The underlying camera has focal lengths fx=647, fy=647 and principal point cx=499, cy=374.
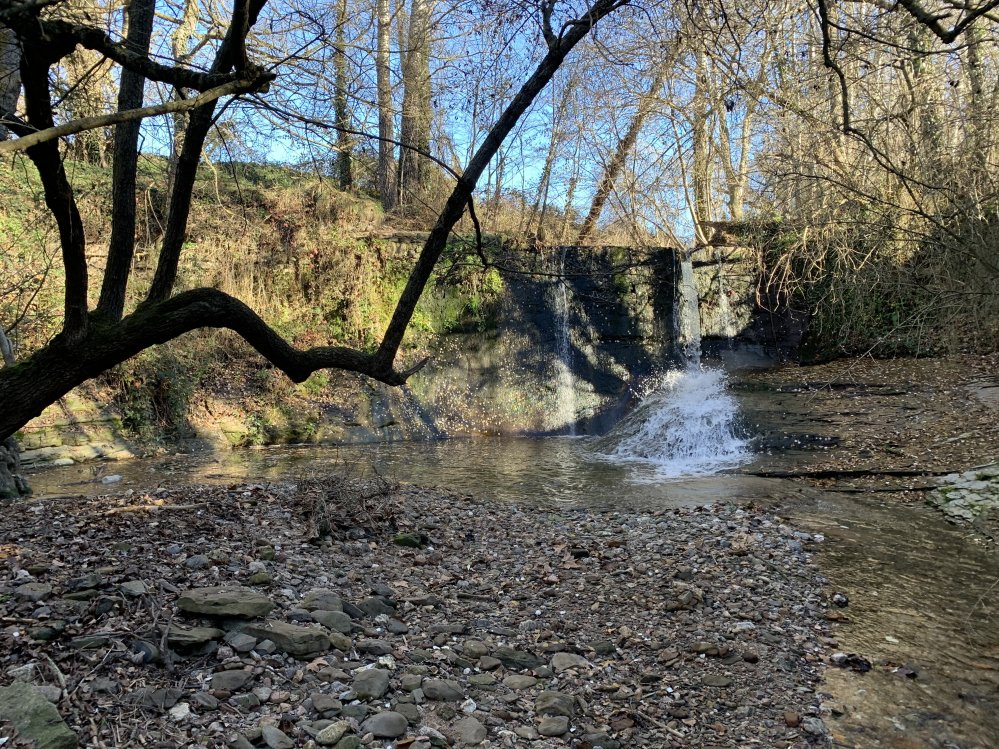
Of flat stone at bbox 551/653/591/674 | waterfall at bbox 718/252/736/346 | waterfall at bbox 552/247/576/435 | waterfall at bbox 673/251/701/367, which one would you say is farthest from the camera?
waterfall at bbox 718/252/736/346

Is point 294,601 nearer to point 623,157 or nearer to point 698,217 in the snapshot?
point 623,157

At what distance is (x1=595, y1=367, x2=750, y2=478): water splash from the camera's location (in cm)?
1020

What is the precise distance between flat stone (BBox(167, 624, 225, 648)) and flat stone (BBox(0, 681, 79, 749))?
0.60m

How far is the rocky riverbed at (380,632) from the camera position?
2.54 metres

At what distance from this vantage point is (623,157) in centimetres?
1560

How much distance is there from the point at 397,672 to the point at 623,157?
48.0 ft

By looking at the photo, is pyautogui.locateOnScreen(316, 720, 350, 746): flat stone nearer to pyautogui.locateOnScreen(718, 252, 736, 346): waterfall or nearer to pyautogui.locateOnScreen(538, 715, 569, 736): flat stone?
pyautogui.locateOnScreen(538, 715, 569, 736): flat stone

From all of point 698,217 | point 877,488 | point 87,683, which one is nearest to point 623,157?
point 698,217

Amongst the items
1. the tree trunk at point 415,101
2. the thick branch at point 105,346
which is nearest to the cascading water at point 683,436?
the tree trunk at point 415,101

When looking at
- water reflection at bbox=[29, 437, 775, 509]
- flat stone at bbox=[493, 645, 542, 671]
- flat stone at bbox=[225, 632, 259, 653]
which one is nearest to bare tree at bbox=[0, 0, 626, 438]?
flat stone at bbox=[225, 632, 259, 653]

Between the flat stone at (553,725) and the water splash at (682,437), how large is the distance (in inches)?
270

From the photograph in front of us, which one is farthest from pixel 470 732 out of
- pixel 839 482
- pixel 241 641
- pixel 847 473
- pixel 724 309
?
pixel 724 309

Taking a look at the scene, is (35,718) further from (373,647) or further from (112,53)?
(112,53)

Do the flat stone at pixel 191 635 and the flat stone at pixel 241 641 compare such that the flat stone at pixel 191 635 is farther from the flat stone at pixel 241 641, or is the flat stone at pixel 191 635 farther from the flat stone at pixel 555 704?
the flat stone at pixel 555 704
